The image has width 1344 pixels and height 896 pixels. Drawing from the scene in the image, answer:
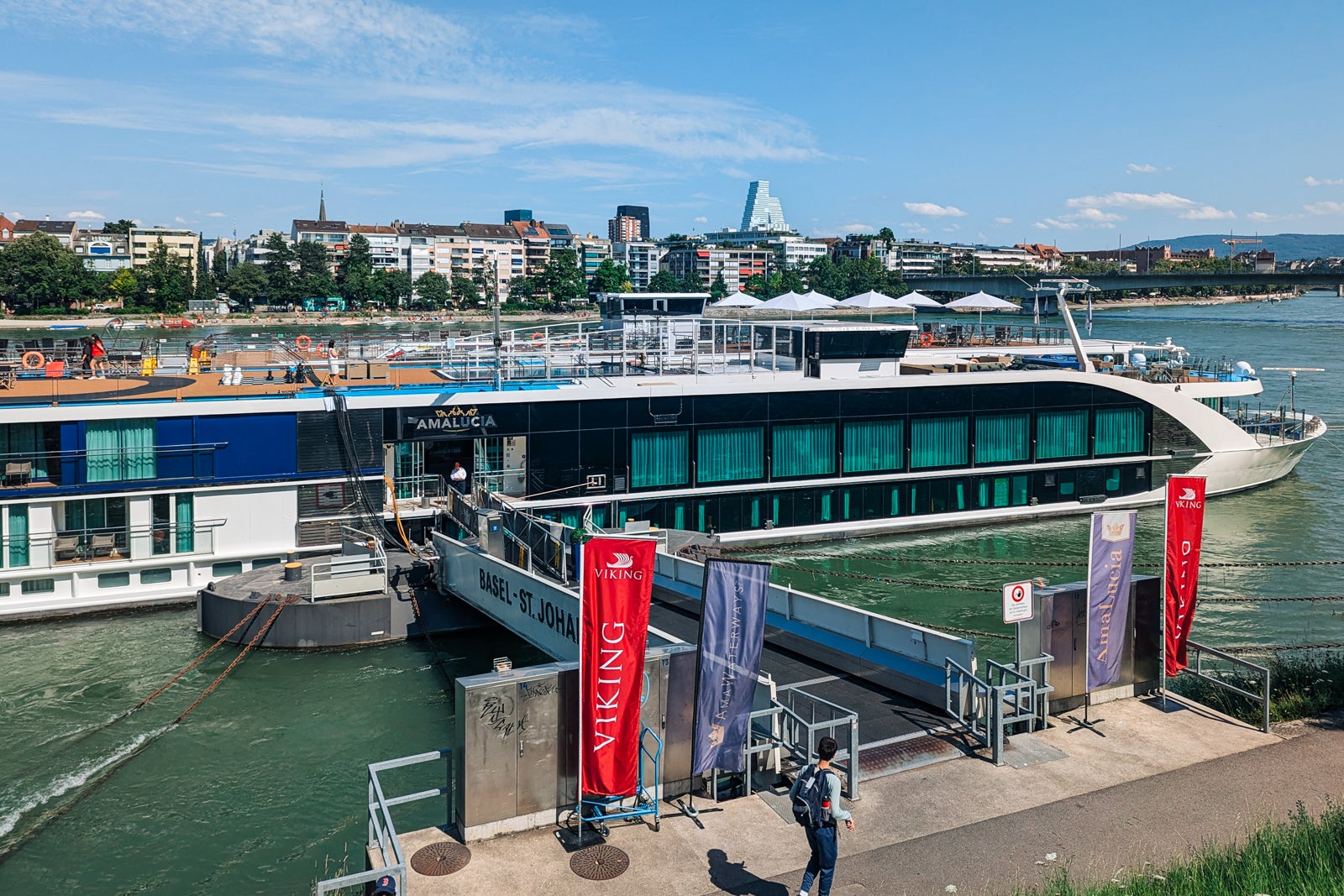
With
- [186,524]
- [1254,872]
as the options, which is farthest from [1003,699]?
[186,524]

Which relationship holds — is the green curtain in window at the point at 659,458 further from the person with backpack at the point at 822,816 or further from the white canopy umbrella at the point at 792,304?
the person with backpack at the point at 822,816

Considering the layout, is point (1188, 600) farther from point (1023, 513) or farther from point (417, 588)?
point (1023, 513)

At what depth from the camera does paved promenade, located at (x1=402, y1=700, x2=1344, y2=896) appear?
946cm

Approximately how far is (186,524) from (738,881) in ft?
57.9

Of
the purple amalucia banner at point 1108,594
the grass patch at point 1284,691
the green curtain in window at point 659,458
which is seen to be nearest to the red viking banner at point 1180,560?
the purple amalucia banner at point 1108,594

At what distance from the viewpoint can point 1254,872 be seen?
912 cm

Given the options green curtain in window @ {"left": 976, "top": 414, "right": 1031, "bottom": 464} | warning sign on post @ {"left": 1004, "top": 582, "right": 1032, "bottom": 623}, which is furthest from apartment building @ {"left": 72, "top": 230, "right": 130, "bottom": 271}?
warning sign on post @ {"left": 1004, "top": 582, "right": 1032, "bottom": 623}

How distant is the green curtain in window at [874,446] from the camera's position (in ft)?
98.6

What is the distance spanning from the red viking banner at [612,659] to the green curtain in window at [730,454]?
17939 mm

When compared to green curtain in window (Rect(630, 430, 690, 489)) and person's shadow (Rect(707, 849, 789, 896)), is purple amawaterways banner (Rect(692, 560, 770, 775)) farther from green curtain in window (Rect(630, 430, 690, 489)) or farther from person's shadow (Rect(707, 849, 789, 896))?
green curtain in window (Rect(630, 430, 690, 489))

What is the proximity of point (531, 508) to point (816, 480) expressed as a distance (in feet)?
26.5

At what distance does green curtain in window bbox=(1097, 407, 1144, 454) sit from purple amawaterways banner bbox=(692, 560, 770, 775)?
2540cm

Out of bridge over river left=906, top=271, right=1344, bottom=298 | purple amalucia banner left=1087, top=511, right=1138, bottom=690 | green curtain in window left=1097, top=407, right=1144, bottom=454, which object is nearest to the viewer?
purple amalucia banner left=1087, top=511, right=1138, bottom=690

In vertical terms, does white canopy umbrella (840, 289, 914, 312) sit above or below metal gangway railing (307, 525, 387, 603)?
above
